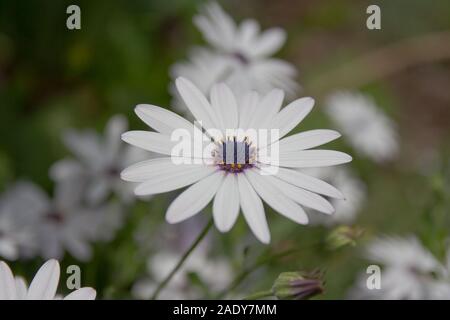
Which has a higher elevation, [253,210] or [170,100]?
[170,100]

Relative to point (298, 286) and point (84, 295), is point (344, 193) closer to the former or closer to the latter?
point (298, 286)

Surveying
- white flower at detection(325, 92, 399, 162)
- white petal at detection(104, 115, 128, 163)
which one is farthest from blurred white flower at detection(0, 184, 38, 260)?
white flower at detection(325, 92, 399, 162)

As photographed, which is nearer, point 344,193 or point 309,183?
point 309,183

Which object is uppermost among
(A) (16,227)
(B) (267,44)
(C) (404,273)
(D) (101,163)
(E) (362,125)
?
(B) (267,44)

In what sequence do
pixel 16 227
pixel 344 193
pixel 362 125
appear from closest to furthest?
pixel 16 227 < pixel 344 193 < pixel 362 125

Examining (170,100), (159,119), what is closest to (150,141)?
(159,119)

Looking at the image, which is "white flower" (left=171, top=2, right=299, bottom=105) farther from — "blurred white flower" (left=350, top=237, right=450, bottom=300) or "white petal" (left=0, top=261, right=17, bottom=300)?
"white petal" (left=0, top=261, right=17, bottom=300)
